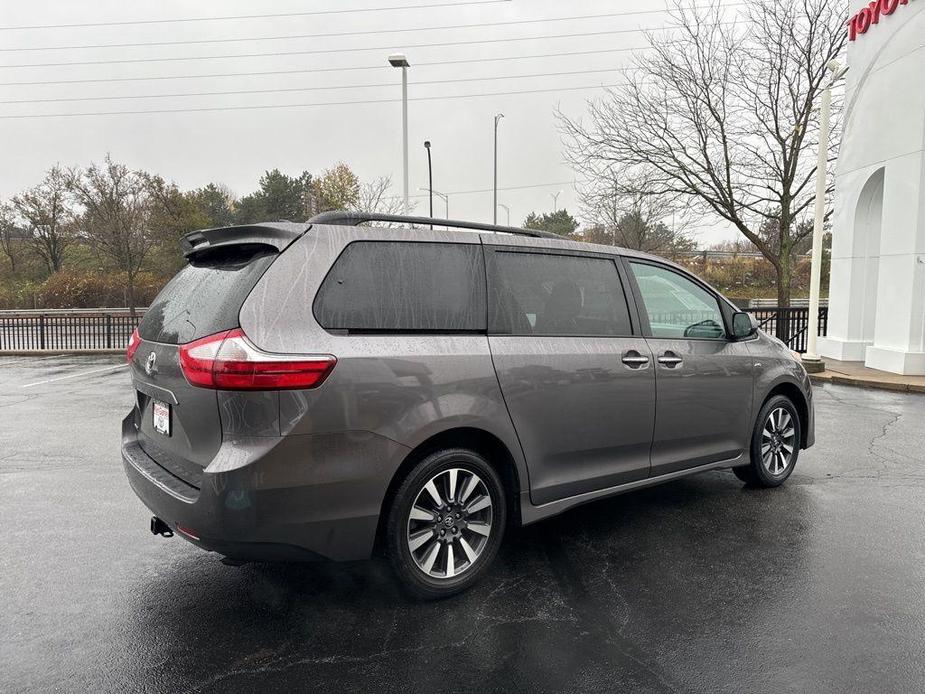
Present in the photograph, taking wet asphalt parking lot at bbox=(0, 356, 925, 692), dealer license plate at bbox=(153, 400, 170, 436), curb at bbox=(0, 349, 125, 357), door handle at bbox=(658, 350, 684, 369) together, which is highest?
door handle at bbox=(658, 350, 684, 369)

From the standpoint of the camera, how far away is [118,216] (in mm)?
31750

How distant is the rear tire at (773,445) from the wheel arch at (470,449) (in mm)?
2277

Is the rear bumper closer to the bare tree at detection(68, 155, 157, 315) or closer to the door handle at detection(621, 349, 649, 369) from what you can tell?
the door handle at detection(621, 349, 649, 369)

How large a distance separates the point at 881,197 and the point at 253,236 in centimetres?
1474

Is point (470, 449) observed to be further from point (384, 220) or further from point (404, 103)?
point (404, 103)

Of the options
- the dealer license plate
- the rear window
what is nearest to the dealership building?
the rear window

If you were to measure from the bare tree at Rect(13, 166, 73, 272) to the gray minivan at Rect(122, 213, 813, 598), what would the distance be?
149 ft

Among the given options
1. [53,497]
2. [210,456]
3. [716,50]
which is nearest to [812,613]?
[210,456]

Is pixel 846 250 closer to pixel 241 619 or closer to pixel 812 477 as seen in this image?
pixel 812 477

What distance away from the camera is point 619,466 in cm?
395

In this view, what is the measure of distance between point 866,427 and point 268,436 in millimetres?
7429

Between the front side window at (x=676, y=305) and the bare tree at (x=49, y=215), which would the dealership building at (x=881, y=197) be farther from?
the bare tree at (x=49, y=215)

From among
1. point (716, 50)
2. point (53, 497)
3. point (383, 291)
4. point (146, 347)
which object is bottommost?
point (53, 497)

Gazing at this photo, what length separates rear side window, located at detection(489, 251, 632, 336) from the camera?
352 centimetres
